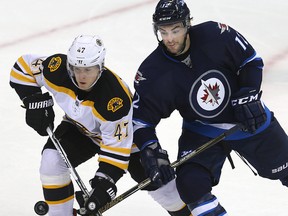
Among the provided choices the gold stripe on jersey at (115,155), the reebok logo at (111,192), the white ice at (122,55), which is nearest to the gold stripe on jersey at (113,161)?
the gold stripe on jersey at (115,155)

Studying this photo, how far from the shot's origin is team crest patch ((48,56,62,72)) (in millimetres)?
3830

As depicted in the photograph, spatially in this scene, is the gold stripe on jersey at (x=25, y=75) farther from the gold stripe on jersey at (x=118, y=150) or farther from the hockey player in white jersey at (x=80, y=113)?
the gold stripe on jersey at (x=118, y=150)

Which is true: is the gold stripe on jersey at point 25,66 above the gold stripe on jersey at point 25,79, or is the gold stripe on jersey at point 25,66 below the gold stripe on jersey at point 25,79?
above

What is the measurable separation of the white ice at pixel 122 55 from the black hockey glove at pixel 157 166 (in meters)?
0.72

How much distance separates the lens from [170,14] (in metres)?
3.64

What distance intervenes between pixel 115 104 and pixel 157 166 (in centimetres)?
31

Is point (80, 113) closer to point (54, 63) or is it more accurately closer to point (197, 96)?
point (54, 63)

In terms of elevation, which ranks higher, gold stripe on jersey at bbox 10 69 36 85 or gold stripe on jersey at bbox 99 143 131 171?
gold stripe on jersey at bbox 10 69 36 85

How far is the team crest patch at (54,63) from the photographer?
3.83m

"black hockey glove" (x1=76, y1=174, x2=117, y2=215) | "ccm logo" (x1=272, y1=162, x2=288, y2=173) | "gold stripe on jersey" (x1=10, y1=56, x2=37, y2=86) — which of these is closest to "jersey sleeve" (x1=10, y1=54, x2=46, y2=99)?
"gold stripe on jersey" (x1=10, y1=56, x2=37, y2=86)

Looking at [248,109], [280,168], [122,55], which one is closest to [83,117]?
[248,109]

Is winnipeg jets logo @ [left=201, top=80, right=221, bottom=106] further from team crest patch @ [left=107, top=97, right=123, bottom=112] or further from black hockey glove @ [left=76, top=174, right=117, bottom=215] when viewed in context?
black hockey glove @ [left=76, top=174, right=117, bottom=215]

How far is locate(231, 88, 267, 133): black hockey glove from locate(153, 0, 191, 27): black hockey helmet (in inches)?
15.0

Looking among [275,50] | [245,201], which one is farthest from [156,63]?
[275,50]
